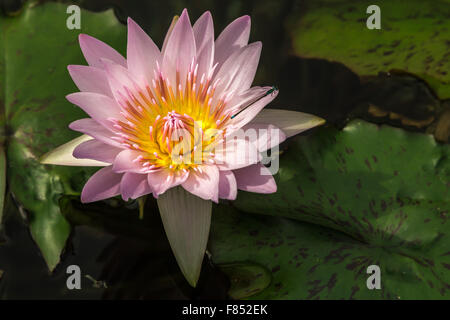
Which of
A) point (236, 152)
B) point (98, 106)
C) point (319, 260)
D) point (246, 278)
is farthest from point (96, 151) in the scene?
point (319, 260)

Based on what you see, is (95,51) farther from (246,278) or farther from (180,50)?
(246,278)

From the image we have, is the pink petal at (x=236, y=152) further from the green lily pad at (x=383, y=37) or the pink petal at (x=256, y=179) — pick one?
the green lily pad at (x=383, y=37)

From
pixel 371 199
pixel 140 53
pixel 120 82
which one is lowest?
pixel 371 199

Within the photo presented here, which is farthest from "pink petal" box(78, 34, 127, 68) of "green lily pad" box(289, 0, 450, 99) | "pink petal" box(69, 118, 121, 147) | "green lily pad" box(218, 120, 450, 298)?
"green lily pad" box(289, 0, 450, 99)

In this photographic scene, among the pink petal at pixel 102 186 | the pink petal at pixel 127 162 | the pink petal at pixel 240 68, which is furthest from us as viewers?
the pink petal at pixel 240 68

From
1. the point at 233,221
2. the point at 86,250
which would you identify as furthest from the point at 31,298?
the point at 233,221

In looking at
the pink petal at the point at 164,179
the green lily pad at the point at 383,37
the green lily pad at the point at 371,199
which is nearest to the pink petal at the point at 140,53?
the pink petal at the point at 164,179

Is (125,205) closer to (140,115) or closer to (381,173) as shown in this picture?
(140,115)
